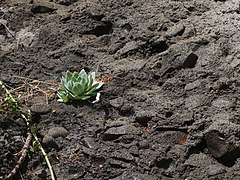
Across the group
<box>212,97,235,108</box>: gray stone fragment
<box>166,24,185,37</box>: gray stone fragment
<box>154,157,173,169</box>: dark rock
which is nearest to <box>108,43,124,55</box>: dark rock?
<box>166,24,185,37</box>: gray stone fragment

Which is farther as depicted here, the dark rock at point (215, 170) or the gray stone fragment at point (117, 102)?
the gray stone fragment at point (117, 102)

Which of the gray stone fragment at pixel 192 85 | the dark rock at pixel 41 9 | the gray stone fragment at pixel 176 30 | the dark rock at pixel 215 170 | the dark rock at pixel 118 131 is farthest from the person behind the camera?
the dark rock at pixel 41 9

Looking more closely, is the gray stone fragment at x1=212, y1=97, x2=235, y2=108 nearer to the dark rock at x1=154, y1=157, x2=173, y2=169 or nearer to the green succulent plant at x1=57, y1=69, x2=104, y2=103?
the dark rock at x1=154, y1=157, x2=173, y2=169

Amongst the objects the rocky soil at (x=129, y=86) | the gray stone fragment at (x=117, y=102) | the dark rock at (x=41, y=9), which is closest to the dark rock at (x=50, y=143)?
the rocky soil at (x=129, y=86)

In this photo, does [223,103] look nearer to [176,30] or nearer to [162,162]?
[162,162]

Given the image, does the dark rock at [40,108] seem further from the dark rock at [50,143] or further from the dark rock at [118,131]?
the dark rock at [118,131]

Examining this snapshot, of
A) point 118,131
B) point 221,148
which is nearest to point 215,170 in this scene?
point 221,148
